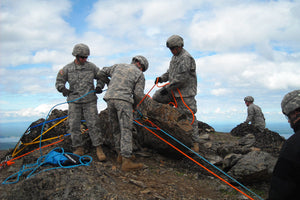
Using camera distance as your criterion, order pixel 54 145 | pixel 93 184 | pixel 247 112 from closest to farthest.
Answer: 1. pixel 93 184
2. pixel 54 145
3. pixel 247 112

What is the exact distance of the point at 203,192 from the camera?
480cm

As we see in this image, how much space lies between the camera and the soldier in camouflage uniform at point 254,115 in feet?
38.7

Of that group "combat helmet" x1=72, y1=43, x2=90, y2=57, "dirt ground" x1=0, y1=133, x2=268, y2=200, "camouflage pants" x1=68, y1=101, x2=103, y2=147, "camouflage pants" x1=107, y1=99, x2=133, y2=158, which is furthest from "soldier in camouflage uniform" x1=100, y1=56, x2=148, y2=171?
"combat helmet" x1=72, y1=43, x2=90, y2=57

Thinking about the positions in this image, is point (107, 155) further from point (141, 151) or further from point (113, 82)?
point (113, 82)

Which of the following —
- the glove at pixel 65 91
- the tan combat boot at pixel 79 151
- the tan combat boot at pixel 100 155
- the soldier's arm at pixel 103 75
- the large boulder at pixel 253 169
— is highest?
the soldier's arm at pixel 103 75

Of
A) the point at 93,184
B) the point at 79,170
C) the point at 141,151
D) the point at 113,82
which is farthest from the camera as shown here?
the point at 141,151

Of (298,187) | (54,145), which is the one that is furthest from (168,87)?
(298,187)

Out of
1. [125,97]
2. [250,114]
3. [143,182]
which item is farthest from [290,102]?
[250,114]

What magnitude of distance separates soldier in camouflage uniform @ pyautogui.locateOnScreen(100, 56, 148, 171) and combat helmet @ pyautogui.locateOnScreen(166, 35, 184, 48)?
113 centimetres

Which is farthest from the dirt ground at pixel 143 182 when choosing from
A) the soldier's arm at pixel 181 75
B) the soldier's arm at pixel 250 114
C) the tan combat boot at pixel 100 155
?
the soldier's arm at pixel 250 114

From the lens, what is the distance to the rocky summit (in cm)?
403

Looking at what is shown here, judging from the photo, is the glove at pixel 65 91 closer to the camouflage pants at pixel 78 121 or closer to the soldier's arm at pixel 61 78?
the soldier's arm at pixel 61 78

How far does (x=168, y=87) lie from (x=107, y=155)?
104 inches

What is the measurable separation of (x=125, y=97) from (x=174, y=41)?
2385 millimetres
